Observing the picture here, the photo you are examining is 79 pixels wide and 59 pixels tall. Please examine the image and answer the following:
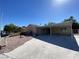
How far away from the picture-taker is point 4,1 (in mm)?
20234

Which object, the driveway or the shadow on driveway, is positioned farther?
the shadow on driveway

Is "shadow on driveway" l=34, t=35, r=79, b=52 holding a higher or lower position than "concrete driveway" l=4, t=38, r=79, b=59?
higher

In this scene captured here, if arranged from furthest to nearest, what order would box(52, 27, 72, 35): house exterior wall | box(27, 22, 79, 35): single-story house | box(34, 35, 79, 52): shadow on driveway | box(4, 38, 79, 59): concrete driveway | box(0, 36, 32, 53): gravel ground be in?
box(52, 27, 72, 35): house exterior wall < box(27, 22, 79, 35): single-story house < box(0, 36, 32, 53): gravel ground < box(34, 35, 79, 52): shadow on driveway < box(4, 38, 79, 59): concrete driveway

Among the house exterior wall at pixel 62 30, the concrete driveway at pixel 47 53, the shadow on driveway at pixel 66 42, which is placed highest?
the house exterior wall at pixel 62 30

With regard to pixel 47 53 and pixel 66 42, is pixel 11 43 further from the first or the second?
pixel 66 42

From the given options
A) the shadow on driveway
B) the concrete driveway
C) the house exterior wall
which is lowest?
the concrete driveway

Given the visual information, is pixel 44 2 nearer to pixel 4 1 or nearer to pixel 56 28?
pixel 4 1

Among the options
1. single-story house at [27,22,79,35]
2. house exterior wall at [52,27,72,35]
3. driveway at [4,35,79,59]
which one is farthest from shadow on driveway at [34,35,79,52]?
house exterior wall at [52,27,72,35]

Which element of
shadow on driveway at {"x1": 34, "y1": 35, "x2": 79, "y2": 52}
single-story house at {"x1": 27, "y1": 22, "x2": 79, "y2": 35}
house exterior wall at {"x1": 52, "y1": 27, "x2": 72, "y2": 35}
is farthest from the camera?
house exterior wall at {"x1": 52, "y1": 27, "x2": 72, "y2": 35}

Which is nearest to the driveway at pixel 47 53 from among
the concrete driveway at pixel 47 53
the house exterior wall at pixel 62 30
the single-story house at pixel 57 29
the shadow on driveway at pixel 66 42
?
the concrete driveway at pixel 47 53

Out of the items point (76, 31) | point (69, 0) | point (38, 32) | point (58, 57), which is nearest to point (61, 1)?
point (69, 0)

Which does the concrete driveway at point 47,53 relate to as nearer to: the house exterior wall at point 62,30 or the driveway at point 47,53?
the driveway at point 47,53

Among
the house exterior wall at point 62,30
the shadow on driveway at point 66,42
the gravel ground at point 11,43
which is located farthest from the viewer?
the house exterior wall at point 62,30

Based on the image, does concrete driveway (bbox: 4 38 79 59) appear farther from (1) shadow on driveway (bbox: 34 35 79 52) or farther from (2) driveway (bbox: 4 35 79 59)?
(1) shadow on driveway (bbox: 34 35 79 52)
